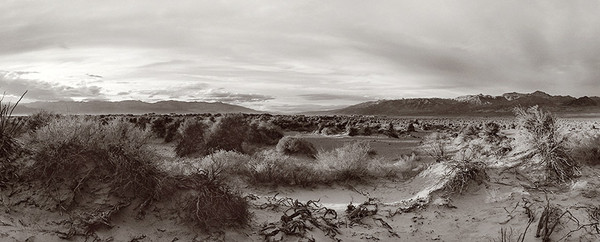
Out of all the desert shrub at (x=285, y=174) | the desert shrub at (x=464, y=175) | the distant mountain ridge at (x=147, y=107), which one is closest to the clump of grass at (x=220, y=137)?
the desert shrub at (x=285, y=174)

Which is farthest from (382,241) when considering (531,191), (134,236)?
(134,236)

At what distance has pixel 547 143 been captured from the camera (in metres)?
10.2

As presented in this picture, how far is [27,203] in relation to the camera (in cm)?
630

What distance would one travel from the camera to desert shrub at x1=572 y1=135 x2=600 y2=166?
10.7 m

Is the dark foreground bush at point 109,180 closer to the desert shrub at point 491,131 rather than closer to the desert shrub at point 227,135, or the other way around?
the desert shrub at point 227,135

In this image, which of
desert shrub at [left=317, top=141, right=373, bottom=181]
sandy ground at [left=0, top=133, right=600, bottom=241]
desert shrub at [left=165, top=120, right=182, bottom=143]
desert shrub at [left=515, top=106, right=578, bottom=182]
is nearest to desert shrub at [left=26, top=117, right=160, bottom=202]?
sandy ground at [left=0, top=133, right=600, bottom=241]

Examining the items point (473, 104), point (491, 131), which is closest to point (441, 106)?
point (473, 104)

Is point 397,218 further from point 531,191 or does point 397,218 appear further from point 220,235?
point 220,235

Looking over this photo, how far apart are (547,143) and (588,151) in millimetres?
1730

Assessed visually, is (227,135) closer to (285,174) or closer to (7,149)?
(285,174)

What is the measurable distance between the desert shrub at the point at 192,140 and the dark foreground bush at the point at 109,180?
11.4 m

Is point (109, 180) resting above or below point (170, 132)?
above

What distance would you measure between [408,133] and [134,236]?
25.8 m

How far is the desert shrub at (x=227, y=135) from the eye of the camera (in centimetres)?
1906
